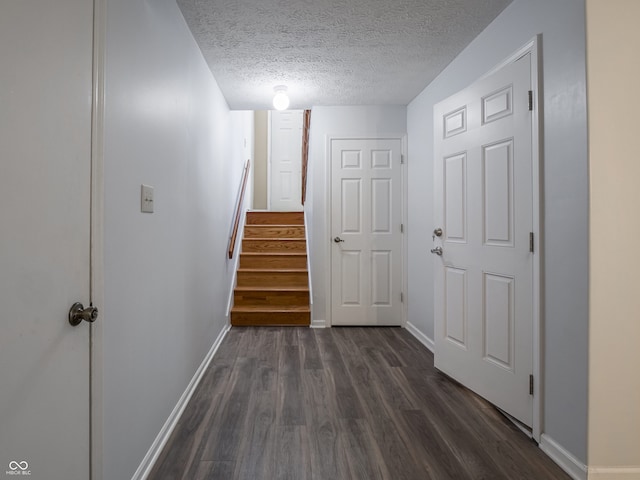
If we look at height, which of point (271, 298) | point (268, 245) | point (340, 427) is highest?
point (268, 245)

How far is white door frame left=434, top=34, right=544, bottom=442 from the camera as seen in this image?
163 centimetres

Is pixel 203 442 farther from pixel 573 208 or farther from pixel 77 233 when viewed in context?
pixel 573 208

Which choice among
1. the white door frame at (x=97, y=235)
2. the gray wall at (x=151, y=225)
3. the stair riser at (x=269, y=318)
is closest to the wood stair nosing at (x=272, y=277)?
the stair riser at (x=269, y=318)

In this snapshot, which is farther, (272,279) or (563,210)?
(272,279)

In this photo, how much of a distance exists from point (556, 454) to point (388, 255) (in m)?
2.26

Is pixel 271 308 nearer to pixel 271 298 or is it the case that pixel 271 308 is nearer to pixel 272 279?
pixel 271 298

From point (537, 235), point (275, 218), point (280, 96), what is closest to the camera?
Answer: point (537, 235)

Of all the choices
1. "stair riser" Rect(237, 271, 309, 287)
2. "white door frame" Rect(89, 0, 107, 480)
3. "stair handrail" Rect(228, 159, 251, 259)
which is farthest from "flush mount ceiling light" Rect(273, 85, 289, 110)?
"white door frame" Rect(89, 0, 107, 480)

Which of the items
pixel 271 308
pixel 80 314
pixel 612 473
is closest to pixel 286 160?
pixel 271 308

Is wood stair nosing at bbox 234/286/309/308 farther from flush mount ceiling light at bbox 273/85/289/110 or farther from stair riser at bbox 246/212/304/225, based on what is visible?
flush mount ceiling light at bbox 273/85/289/110

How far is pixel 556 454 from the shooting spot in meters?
1.51

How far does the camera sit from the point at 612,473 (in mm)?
1354

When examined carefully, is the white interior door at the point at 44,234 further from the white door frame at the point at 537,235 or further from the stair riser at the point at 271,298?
the stair riser at the point at 271,298

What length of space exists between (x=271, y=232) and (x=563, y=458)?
12.9 feet
